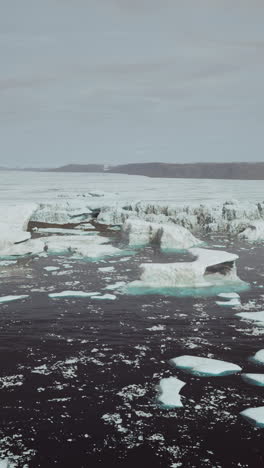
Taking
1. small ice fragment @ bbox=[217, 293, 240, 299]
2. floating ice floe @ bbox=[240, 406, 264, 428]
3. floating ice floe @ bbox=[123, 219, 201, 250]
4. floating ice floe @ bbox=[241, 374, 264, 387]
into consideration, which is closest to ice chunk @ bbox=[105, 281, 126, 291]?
small ice fragment @ bbox=[217, 293, 240, 299]

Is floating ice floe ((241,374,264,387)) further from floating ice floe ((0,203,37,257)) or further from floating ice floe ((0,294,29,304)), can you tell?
floating ice floe ((0,203,37,257))

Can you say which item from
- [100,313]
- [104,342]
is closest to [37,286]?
[100,313]

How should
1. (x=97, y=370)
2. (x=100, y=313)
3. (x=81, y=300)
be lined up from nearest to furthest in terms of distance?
(x=97, y=370) < (x=100, y=313) < (x=81, y=300)

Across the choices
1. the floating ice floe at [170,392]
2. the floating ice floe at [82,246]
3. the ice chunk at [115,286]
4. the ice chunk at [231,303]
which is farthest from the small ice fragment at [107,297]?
the floating ice floe at [82,246]

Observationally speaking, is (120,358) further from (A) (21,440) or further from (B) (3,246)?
(B) (3,246)

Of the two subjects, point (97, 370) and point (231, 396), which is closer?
point (231, 396)

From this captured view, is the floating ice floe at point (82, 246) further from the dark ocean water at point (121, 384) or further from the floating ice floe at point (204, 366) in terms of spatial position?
the floating ice floe at point (204, 366)
